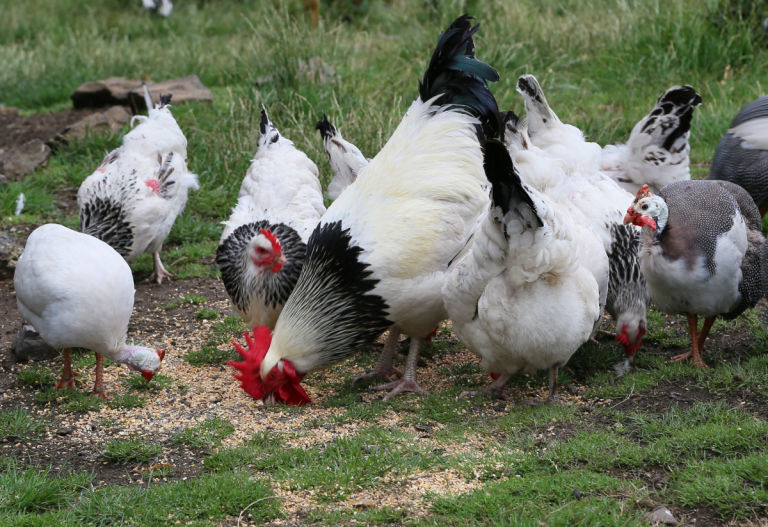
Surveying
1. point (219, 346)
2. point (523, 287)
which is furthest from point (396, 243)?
point (219, 346)

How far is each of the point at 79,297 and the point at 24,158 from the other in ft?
14.5

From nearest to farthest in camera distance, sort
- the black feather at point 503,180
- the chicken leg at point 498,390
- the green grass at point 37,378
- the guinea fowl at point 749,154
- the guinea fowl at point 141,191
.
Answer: the black feather at point 503,180
the chicken leg at point 498,390
the green grass at point 37,378
the guinea fowl at point 749,154
the guinea fowl at point 141,191

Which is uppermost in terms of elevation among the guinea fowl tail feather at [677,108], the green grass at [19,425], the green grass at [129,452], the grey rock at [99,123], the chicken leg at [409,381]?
the guinea fowl tail feather at [677,108]

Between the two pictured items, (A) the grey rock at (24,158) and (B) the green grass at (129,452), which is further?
(A) the grey rock at (24,158)

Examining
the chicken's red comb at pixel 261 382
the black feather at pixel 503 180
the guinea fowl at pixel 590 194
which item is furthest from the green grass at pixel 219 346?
the black feather at pixel 503 180

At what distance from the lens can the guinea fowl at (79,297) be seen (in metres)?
4.47

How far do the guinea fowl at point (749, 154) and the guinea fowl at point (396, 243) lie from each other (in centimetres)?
200

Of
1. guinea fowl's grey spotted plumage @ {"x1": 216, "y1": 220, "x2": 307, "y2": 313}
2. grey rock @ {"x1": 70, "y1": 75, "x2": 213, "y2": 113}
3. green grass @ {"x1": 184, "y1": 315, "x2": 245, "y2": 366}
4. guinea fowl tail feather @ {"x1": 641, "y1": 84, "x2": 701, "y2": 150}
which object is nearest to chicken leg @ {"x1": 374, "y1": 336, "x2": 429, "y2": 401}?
guinea fowl's grey spotted plumage @ {"x1": 216, "y1": 220, "x2": 307, "y2": 313}

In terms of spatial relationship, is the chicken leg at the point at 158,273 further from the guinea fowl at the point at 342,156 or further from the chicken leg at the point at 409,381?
the chicken leg at the point at 409,381

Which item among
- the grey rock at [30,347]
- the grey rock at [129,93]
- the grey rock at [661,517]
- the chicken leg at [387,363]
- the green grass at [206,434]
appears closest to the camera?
the grey rock at [661,517]

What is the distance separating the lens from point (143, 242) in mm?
6379

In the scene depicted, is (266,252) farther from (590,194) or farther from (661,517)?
(661,517)

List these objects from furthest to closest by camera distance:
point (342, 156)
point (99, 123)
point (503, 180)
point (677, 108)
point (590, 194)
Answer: point (99, 123), point (342, 156), point (677, 108), point (590, 194), point (503, 180)

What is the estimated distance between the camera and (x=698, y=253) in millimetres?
4457
